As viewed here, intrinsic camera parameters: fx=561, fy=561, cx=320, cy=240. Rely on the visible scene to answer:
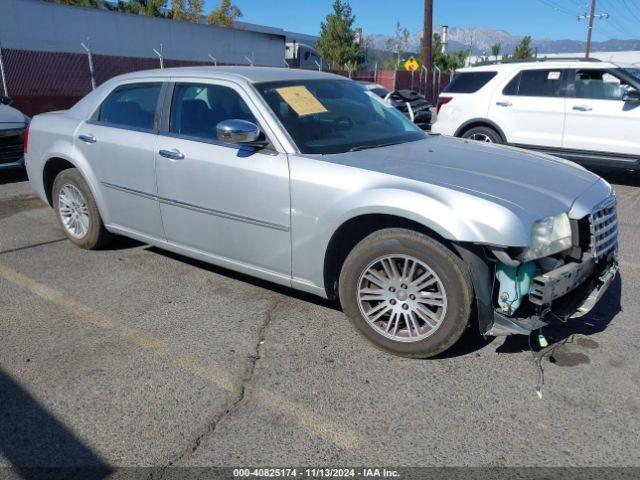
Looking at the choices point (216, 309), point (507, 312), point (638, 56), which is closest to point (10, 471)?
point (216, 309)

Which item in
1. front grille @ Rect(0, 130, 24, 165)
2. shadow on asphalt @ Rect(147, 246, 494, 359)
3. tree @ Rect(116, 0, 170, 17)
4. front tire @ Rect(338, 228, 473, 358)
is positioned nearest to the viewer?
front tire @ Rect(338, 228, 473, 358)

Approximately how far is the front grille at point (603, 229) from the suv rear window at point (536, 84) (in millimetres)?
5513

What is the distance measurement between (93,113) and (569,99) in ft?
21.9

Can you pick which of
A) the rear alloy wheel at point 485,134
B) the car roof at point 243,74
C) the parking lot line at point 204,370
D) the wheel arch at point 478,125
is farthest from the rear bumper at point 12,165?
the rear alloy wheel at point 485,134

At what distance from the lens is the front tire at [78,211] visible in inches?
200

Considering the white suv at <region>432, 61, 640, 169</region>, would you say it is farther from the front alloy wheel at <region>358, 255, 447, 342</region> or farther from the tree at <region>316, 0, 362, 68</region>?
the tree at <region>316, 0, 362, 68</region>

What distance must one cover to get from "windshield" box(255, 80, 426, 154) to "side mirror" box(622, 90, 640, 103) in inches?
186

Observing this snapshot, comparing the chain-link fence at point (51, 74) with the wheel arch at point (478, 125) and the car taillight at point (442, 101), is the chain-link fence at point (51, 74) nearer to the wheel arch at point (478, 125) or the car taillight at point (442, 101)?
the car taillight at point (442, 101)

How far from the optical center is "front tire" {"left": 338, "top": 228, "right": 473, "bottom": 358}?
3.08 m

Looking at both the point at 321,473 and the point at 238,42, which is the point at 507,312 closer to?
the point at 321,473

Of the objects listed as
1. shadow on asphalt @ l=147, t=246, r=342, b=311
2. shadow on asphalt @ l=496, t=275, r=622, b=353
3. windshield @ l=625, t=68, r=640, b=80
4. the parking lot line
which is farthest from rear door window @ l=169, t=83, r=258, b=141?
windshield @ l=625, t=68, r=640, b=80

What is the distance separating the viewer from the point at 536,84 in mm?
8656

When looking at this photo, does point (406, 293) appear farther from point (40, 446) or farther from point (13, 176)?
point (13, 176)

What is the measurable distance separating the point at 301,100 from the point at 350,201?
110cm
